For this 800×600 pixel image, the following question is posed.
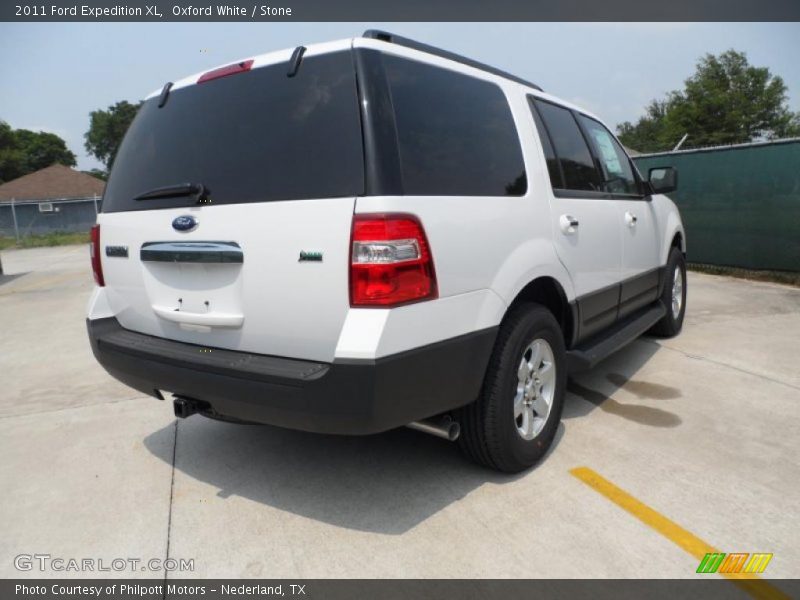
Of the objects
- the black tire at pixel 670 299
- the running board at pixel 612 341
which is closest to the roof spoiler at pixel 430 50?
the running board at pixel 612 341

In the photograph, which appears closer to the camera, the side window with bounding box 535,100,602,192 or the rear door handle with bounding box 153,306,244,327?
the rear door handle with bounding box 153,306,244,327

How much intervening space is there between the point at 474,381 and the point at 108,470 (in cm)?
214

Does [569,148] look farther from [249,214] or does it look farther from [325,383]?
[325,383]

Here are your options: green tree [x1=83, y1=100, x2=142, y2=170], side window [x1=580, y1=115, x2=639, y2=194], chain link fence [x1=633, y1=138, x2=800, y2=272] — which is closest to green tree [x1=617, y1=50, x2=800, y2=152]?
chain link fence [x1=633, y1=138, x2=800, y2=272]

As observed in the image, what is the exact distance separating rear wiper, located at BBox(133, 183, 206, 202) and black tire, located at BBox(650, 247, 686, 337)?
4.24 m

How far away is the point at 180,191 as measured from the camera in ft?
8.34

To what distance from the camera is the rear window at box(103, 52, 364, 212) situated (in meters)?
2.19

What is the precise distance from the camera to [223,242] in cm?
238

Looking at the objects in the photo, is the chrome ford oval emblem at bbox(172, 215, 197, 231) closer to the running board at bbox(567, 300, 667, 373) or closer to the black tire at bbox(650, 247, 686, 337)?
the running board at bbox(567, 300, 667, 373)

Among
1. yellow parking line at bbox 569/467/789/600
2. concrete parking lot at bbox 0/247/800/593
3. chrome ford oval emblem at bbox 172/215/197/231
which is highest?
chrome ford oval emblem at bbox 172/215/197/231

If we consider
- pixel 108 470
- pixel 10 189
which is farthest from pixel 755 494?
pixel 10 189

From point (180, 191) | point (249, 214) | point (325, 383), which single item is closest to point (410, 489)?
point (325, 383)

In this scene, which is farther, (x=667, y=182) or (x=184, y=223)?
(x=667, y=182)

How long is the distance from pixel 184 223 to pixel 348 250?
2.96 ft
